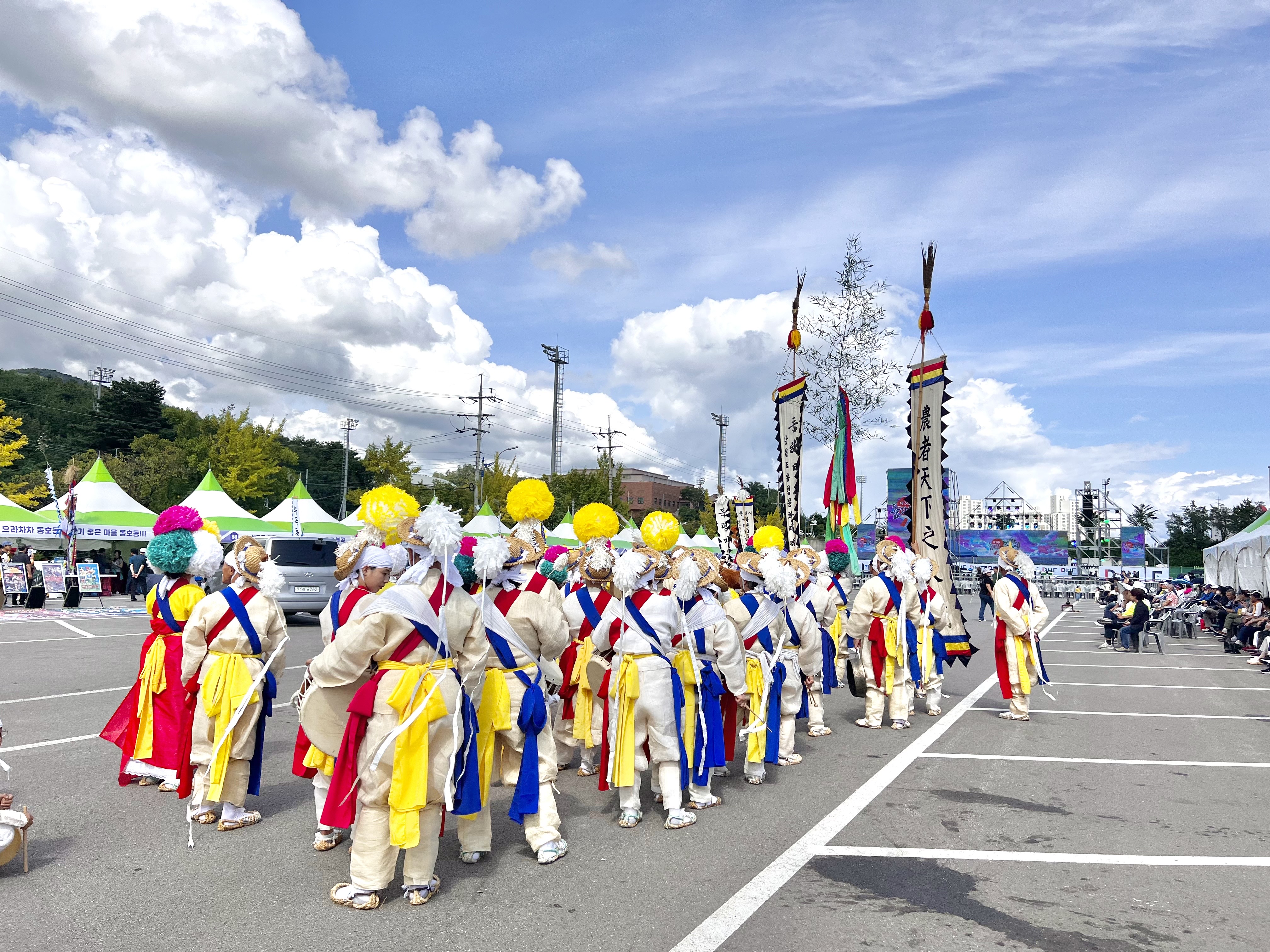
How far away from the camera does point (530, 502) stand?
7426 mm

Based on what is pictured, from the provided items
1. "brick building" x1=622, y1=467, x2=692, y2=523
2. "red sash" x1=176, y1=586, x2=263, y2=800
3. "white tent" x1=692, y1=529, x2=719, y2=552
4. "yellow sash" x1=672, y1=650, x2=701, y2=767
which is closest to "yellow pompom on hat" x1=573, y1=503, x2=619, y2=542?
"yellow sash" x1=672, y1=650, x2=701, y2=767

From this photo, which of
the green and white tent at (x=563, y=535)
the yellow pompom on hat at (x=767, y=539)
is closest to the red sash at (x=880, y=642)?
the yellow pompom on hat at (x=767, y=539)

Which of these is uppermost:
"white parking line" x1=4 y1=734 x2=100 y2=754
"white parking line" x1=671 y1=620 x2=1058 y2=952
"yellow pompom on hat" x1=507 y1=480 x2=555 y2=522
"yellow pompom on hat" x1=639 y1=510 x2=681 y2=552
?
"yellow pompom on hat" x1=507 y1=480 x2=555 y2=522

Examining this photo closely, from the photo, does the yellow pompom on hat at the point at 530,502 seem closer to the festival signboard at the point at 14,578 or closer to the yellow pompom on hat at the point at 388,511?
the yellow pompom on hat at the point at 388,511

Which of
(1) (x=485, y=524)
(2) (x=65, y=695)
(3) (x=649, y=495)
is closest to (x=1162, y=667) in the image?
(2) (x=65, y=695)

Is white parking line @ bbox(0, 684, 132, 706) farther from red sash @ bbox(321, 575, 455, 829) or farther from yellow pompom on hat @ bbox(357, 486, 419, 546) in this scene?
yellow pompom on hat @ bbox(357, 486, 419, 546)

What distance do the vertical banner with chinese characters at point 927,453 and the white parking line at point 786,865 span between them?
3429 mm

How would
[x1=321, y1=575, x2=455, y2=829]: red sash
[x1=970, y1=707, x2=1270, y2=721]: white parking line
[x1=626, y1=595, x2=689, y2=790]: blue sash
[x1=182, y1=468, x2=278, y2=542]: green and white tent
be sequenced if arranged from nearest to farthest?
[x1=321, y1=575, x2=455, y2=829]: red sash < [x1=626, y1=595, x2=689, y2=790]: blue sash < [x1=970, y1=707, x2=1270, y2=721]: white parking line < [x1=182, y1=468, x2=278, y2=542]: green and white tent

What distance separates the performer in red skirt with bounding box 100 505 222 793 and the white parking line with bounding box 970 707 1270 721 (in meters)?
7.97

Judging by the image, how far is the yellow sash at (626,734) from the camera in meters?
5.23

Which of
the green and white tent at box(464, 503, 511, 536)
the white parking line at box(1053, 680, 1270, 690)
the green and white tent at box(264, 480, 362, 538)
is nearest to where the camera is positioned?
the white parking line at box(1053, 680, 1270, 690)

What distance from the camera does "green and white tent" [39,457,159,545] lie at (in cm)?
2464

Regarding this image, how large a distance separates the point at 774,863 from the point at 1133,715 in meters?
7.14

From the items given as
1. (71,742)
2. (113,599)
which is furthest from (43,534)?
(71,742)
